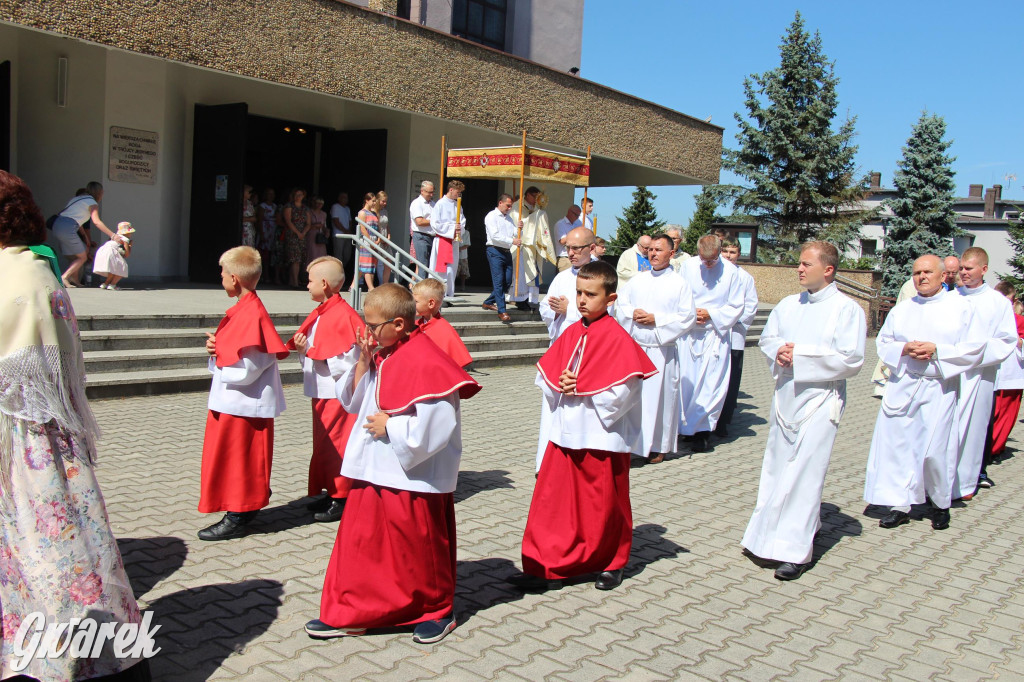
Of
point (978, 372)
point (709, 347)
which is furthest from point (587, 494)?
point (709, 347)

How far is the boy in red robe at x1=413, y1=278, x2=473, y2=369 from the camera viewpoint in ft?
18.2

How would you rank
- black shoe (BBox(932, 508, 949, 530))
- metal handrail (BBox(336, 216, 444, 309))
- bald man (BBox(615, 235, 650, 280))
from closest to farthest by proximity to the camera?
black shoe (BBox(932, 508, 949, 530)) → bald man (BBox(615, 235, 650, 280)) → metal handrail (BBox(336, 216, 444, 309))

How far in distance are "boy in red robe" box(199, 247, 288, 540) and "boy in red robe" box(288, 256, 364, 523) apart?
37cm

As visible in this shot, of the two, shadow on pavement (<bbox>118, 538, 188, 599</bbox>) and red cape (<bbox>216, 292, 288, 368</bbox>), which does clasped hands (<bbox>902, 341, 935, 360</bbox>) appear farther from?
shadow on pavement (<bbox>118, 538, 188, 599</bbox>)

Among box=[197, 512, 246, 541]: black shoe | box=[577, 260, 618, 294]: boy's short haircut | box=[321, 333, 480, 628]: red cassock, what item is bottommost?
box=[197, 512, 246, 541]: black shoe

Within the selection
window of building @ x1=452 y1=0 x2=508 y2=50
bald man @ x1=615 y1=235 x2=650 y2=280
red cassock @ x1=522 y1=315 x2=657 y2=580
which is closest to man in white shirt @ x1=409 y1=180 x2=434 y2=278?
bald man @ x1=615 y1=235 x2=650 y2=280

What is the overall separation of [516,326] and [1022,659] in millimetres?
10265

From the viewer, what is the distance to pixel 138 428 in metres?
7.75

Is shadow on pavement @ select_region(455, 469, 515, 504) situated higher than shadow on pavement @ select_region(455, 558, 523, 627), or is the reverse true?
shadow on pavement @ select_region(455, 558, 523, 627)

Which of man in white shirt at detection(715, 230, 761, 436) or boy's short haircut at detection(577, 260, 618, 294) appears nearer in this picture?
boy's short haircut at detection(577, 260, 618, 294)

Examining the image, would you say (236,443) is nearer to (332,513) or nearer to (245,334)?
(245,334)

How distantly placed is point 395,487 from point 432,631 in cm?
69

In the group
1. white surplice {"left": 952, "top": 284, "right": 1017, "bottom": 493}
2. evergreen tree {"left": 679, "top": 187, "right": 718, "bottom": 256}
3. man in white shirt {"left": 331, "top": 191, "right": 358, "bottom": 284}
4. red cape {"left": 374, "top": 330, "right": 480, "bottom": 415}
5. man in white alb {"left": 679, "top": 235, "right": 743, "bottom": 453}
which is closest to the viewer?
red cape {"left": 374, "top": 330, "right": 480, "bottom": 415}

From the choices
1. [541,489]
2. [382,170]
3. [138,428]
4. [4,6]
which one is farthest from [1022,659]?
[382,170]
